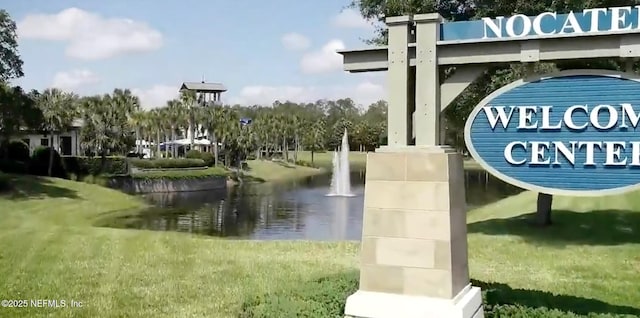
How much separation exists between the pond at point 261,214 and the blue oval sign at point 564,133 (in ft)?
45.6

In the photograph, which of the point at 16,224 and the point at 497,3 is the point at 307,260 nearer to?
the point at 497,3

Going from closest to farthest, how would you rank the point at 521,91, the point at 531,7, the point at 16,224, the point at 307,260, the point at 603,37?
the point at 603,37
the point at 521,91
the point at 307,260
the point at 531,7
the point at 16,224

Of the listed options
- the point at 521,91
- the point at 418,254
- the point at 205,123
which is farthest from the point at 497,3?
the point at 205,123

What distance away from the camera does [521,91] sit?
6.66m

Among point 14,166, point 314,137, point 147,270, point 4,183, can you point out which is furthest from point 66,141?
point 147,270

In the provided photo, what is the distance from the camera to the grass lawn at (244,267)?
334 inches

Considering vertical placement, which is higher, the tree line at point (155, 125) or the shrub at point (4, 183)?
the tree line at point (155, 125)

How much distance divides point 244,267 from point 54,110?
36.7 meters

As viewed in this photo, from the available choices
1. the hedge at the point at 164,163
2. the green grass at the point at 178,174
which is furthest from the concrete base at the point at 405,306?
the hedge at the point at 164,163

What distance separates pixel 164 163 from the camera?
47938 mm

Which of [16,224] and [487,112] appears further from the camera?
[16,224]

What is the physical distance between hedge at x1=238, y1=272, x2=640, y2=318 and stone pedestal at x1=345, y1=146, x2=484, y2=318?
82cm

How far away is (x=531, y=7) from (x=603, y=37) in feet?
30.7

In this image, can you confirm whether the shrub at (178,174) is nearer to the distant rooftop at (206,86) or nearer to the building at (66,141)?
the building at (66,141)
